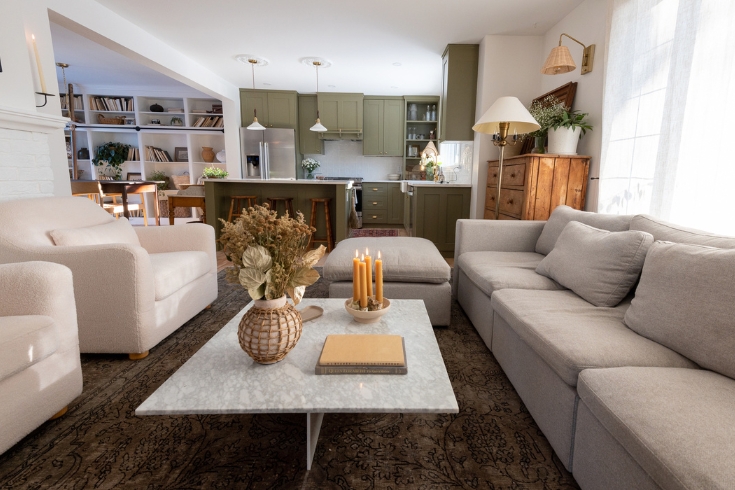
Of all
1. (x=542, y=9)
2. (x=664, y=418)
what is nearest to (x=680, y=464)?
(x=664, y=418)

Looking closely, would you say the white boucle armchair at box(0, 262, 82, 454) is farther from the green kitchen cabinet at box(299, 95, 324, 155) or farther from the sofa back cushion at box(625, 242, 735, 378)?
the green kitchen cabinet at box(299, 95, 324, 155)

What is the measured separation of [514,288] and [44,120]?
3.20m

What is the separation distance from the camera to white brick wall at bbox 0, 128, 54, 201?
223 cm

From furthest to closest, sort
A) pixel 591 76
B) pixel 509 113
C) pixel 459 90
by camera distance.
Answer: pixel 459 90
pixel 591 76
pixel 509 113

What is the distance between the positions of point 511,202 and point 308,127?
4.91 m

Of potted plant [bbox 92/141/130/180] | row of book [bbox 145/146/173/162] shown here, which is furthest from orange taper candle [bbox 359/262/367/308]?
potted plant [bbox 92/141/130/180]

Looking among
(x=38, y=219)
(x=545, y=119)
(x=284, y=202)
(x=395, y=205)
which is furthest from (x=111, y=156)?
(x=545, y=119)

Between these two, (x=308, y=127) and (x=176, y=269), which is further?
(x=308, y=127)

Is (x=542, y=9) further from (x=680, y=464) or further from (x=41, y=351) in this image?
(x=41, y=351)

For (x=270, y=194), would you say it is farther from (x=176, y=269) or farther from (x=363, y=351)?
(x=363, y=351)

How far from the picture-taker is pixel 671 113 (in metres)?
2.10

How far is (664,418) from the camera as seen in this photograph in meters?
0.85

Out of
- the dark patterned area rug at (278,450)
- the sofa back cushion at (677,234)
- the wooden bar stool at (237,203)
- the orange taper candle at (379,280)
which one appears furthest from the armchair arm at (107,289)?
the wooden bar stool at (237,203)

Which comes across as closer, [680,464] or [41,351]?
[680,464]
